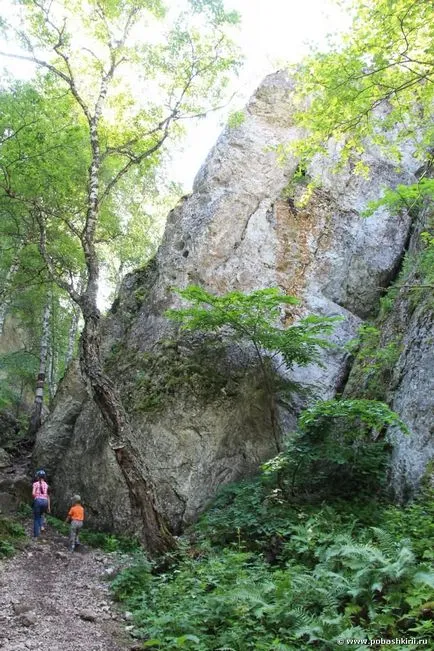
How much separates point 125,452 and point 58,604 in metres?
3.04

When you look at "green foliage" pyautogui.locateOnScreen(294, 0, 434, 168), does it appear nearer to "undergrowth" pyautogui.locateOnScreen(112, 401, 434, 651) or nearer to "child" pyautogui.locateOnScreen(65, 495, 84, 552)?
"undergrowth" pyautogui.locateOnScreen(112, 401, 434, 651)

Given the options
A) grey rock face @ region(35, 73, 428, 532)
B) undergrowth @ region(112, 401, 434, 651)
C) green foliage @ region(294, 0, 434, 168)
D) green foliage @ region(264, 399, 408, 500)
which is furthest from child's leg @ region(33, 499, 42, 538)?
green foliage @ region(294, 0, 434, 168)

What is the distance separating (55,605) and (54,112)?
489 inches

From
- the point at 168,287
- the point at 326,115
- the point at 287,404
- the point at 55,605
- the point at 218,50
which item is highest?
the point at 218,50

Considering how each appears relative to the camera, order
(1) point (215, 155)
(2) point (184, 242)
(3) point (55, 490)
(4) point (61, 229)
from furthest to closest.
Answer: (4) point (61, 229) < (1) point (215, 155) < (2) point (184, 242) < (3) point (55, 490)

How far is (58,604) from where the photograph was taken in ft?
24.0

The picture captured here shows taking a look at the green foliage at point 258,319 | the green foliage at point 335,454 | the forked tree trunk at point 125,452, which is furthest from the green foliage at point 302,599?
the green foliage at point 258,319

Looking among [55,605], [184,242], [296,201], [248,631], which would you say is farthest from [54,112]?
[248,631]

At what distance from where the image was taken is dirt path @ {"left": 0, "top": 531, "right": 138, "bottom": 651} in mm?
5930

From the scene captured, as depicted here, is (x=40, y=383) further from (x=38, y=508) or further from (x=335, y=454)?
(x=335, y=454)

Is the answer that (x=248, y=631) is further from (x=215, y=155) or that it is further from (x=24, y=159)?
(x=215, y=155)

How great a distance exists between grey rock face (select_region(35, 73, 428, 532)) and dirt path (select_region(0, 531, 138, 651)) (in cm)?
240

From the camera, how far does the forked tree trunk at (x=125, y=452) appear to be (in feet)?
30.3

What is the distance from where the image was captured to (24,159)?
524 inches
